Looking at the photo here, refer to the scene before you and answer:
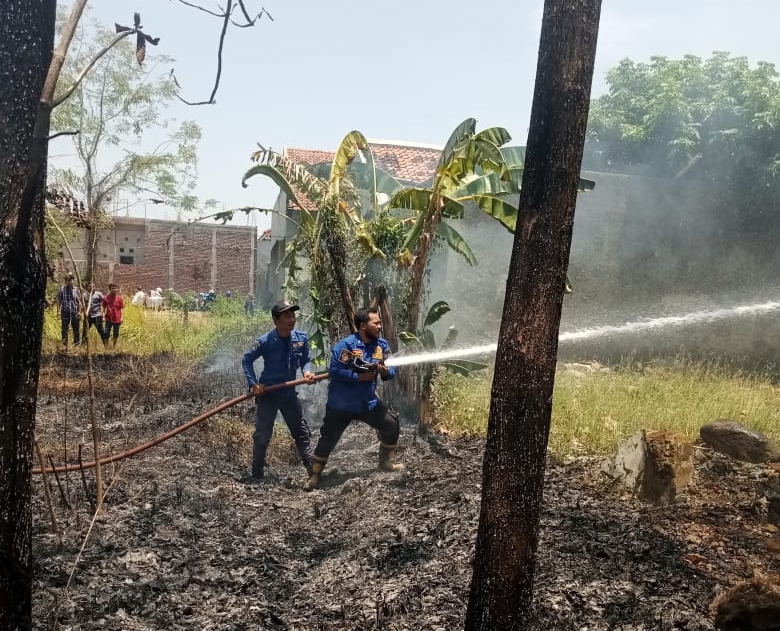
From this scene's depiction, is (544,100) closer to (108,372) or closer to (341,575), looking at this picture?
(341,575)

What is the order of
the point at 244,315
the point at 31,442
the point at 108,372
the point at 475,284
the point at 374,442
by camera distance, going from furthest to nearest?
1. the point at 244,315
2. the point at 475,284
3. the point at 108,372
4. the point at 374,442
5. the point at 31,442

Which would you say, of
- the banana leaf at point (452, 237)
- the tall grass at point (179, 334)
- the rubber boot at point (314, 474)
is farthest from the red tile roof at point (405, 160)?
the rubber boot at point (314, 474)

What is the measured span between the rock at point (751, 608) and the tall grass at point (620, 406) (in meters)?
3.19

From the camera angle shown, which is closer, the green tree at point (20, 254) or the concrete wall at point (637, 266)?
the green tree at point (20, 254)

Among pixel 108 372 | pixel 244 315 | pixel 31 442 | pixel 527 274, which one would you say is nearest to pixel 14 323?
pixel 31 442

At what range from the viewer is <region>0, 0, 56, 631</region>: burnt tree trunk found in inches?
102

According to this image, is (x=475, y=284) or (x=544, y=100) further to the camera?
(x=475, y=284)

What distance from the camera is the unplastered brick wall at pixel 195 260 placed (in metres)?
35.5

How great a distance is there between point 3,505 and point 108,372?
11.0m

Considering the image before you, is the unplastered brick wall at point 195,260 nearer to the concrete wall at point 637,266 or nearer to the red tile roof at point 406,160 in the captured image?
the red tile roof at point 406,160

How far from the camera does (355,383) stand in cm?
632

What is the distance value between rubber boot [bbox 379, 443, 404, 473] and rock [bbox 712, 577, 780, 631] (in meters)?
3.59

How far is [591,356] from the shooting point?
1439cm

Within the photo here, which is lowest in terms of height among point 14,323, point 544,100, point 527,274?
point 14,323
